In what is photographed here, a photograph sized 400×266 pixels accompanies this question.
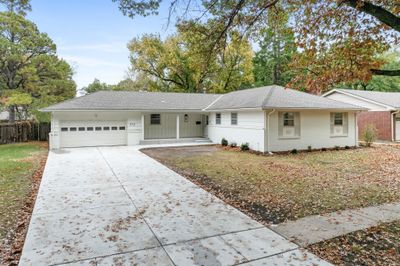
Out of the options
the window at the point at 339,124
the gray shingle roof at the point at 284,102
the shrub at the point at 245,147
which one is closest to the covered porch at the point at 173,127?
the gray shingle roof at the point at 284,102

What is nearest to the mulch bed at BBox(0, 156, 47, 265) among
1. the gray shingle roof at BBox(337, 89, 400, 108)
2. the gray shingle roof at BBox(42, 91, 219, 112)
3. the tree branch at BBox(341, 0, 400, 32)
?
the tree branch at BBox(341, 0, 400, 32)

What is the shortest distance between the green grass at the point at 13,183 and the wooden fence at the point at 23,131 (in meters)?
6.29

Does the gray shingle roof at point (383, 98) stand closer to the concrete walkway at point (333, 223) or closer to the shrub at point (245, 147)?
the shrub at point (245, 147)

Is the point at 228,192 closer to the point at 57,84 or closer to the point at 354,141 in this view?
the point at 354,141

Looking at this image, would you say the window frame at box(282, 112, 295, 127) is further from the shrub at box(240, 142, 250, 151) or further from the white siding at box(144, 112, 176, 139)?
the white siding at box(144, 112, 176, 139)

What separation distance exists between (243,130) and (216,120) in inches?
145

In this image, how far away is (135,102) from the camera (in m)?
18.5

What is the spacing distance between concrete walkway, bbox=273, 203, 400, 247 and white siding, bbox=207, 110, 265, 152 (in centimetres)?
855

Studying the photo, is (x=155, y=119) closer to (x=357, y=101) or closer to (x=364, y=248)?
(x=357, y=101)

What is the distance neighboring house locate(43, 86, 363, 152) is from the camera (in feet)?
47.3

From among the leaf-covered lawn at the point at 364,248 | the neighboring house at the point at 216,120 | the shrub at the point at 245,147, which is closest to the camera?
the leaf-covered lawn at the point at 364,248

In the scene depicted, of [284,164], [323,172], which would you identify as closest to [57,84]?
[284,164]

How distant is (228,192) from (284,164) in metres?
4.81

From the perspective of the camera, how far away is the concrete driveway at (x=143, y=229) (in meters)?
3.65
